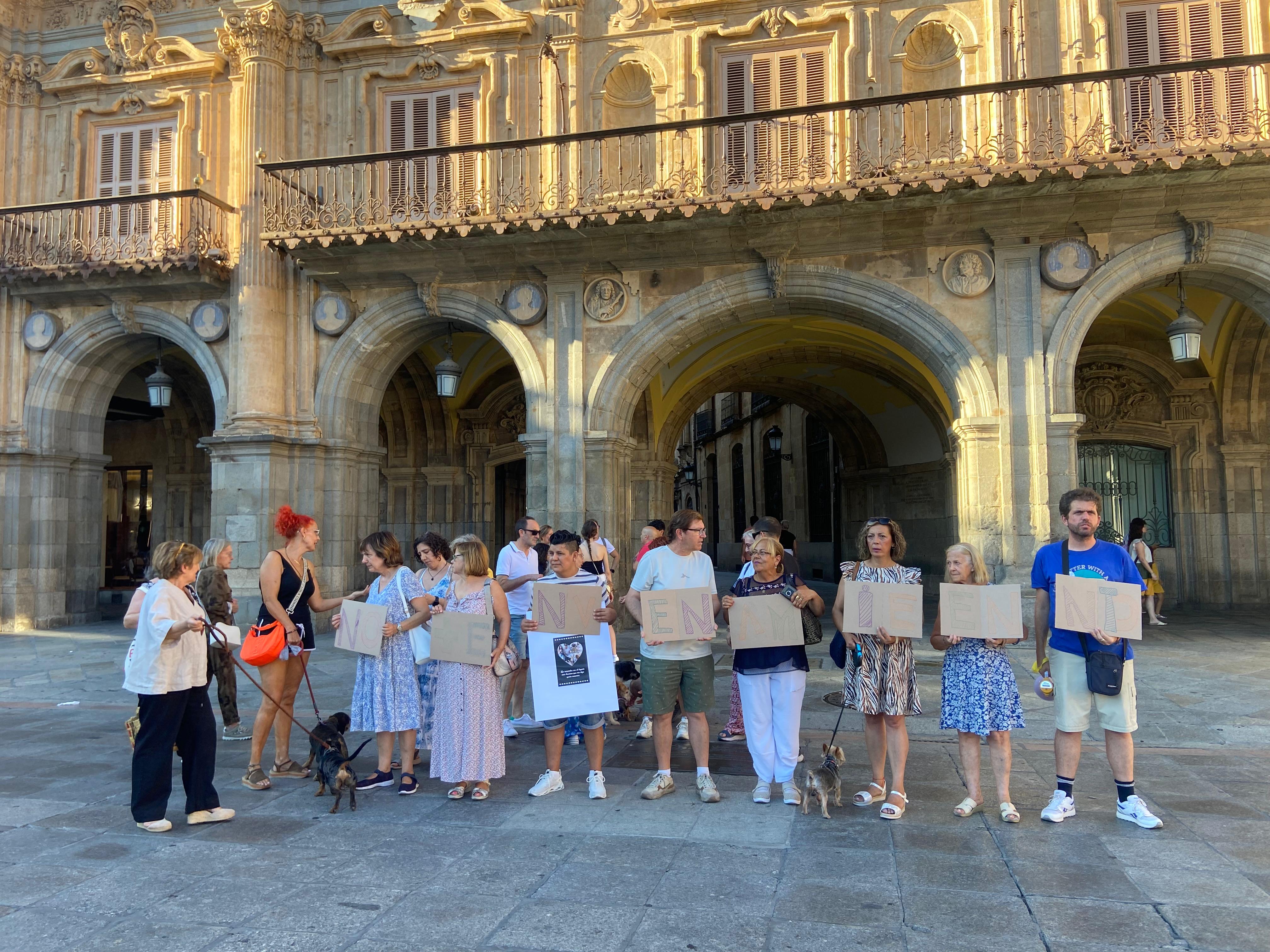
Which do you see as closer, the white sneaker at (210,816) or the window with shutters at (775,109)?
the white sneaker at (210,816)

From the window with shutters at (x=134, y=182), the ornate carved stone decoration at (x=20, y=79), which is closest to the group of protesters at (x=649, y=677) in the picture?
the window with shutters at (x=134, y=182)

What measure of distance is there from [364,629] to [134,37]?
13545mm

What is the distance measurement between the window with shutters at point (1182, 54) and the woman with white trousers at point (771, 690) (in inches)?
355

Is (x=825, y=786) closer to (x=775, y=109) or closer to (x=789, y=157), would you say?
(x=789, y=157)

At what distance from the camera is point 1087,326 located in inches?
441

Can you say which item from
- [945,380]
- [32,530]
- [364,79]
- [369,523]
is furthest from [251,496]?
[945,380]

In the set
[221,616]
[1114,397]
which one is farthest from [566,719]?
[1114,397]

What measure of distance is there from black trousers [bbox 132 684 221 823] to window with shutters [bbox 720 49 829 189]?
9.14 metres

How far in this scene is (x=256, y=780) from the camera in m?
5.48

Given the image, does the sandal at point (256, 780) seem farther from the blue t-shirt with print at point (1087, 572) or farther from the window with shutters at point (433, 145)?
the window with shutters at point (433, 145)

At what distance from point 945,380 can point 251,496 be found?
31.8ft

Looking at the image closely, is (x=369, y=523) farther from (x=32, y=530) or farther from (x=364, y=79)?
(x=364, y=79)

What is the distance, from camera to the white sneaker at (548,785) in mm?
5258

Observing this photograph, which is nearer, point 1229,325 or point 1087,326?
point 1087,326
